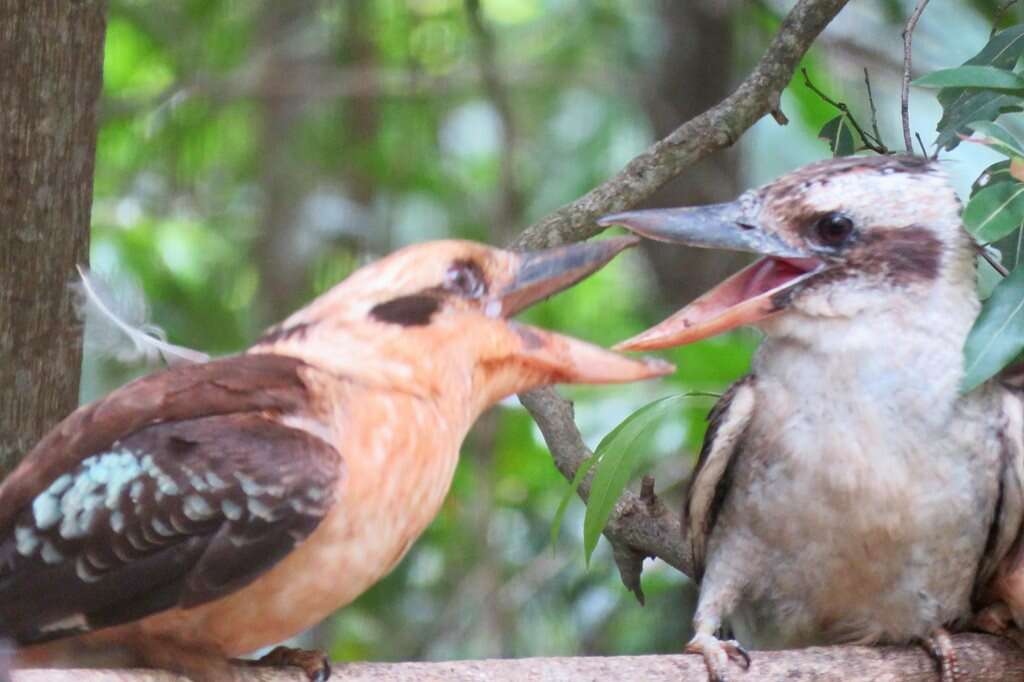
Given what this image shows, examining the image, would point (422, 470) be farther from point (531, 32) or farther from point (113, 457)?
point (531, 32)

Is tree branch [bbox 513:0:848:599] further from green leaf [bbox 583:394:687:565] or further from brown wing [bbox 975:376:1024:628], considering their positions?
brown wing [bbox 975:376:1024:628]

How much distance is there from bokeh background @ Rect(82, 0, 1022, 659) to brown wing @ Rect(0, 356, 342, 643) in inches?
77.1

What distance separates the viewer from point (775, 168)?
17.3ft

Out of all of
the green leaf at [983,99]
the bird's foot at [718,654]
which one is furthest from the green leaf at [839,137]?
the bird's foot at [718,654]

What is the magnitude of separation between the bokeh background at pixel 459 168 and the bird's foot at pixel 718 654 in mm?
1355

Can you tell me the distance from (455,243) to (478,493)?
2.61 meters

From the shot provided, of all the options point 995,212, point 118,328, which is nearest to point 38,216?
point 118,328

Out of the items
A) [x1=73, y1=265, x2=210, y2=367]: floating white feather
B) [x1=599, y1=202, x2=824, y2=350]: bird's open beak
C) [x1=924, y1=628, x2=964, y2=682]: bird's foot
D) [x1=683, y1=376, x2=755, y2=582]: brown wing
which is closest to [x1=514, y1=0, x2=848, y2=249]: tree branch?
[x1=599, y1=202, x2=824, y2=350]: bird's open beak

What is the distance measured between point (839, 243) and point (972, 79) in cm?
41

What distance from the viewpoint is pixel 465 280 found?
2.16 meters

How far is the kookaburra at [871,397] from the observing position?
8.36 feet

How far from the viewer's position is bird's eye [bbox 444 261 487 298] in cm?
214

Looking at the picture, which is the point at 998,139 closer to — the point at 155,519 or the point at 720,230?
the point at 720,230

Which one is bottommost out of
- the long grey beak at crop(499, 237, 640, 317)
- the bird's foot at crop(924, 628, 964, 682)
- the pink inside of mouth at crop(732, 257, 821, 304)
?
the bird's foot at crop(924, 628, 964, 682)
